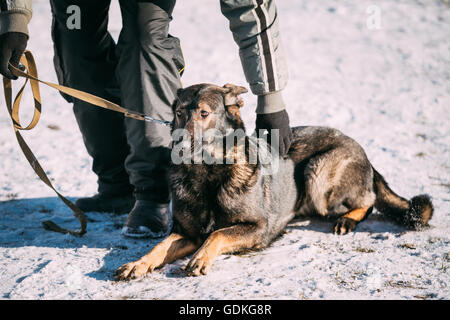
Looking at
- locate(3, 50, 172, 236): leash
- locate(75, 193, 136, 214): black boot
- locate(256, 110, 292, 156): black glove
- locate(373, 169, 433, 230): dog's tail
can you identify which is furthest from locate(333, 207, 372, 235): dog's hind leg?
locate(75, 193, 136, 214): black boot

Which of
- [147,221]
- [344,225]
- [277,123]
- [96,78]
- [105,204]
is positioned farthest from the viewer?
[105,204]

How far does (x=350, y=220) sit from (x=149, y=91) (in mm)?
2028

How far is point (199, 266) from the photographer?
2.69 m

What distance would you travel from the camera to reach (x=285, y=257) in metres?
2.99

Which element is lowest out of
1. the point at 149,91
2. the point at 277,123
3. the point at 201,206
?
the point at 201,206

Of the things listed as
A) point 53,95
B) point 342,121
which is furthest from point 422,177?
point 53,95

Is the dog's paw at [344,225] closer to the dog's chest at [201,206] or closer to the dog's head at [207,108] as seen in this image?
the dog's chest at [201,206]

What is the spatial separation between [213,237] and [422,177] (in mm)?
2876

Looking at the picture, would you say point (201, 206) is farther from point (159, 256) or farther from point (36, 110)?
point (36, 110)

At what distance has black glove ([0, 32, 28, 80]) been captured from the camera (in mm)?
2887

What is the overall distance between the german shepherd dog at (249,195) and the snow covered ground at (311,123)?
0.12 m

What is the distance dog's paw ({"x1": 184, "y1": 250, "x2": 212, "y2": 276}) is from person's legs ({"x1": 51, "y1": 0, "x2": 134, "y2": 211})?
1.60 meters

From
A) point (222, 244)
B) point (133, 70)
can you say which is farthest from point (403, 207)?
point (133, 70)

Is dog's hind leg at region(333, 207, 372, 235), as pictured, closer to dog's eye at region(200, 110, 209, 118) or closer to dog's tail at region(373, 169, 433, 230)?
dog's tail at region(373, 169, 433, 230)
